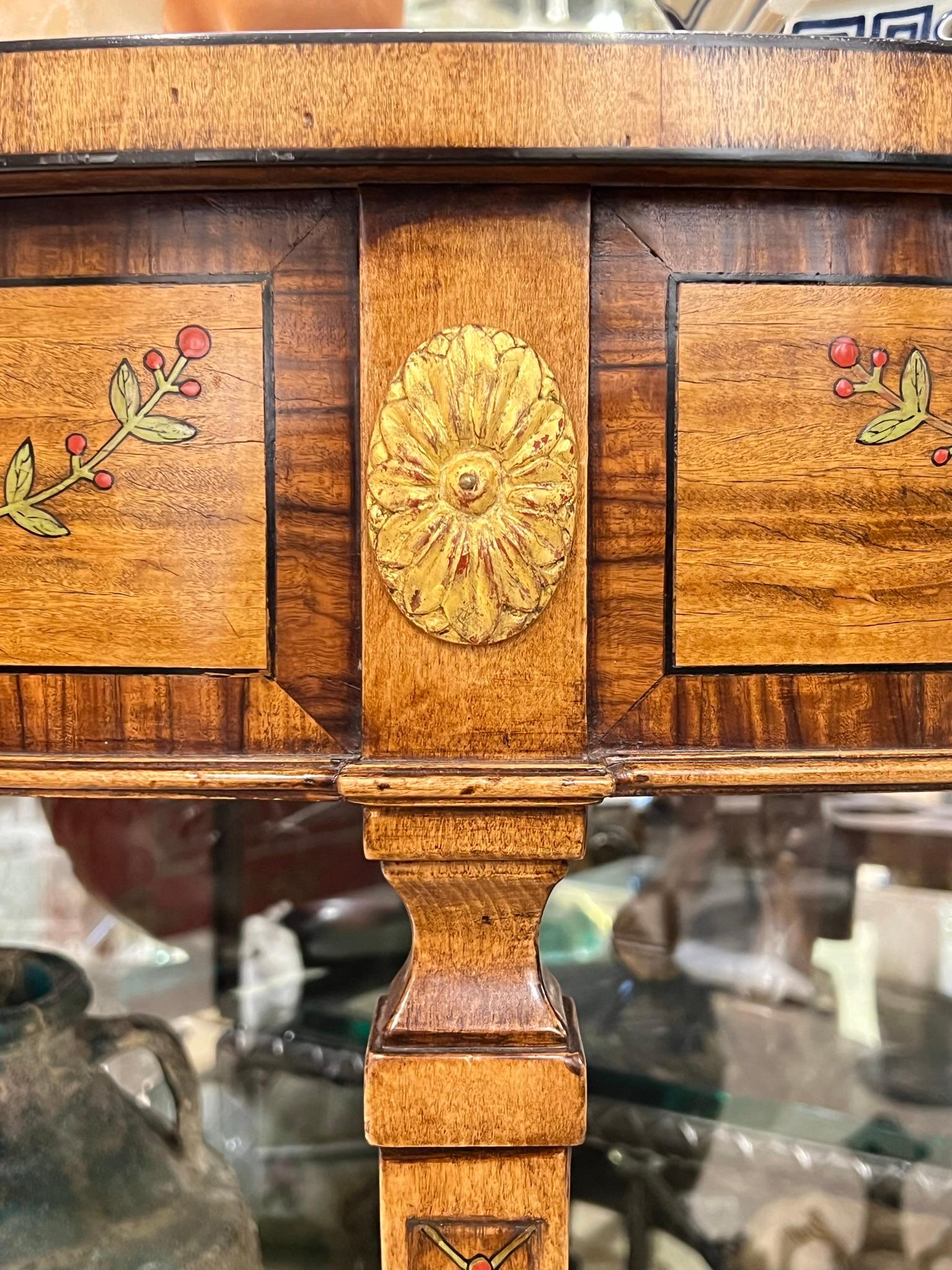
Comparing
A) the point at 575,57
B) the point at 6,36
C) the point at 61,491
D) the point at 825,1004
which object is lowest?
the point at 825,1004

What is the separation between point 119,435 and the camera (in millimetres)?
352

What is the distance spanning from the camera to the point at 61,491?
0.36 meters

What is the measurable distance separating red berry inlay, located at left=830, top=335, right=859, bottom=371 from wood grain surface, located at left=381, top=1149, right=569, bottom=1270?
0.94ft

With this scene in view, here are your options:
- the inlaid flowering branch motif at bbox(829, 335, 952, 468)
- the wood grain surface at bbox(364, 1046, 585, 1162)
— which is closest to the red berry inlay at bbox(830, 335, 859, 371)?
the inlaid flowering branch motif at bbox(829, 335, 952, 468)

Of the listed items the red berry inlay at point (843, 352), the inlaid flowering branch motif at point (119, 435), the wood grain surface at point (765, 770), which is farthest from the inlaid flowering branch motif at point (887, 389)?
the inlaid flowering branch motif at point (119, 435)

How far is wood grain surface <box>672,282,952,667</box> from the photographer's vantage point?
0.35m

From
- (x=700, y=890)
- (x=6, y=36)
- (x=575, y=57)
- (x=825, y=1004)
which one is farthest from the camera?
(x=700, y=890)

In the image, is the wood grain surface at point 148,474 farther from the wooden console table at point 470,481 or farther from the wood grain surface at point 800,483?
the wood grain surface at point 800,483

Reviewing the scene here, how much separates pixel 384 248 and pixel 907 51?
0.18 meters

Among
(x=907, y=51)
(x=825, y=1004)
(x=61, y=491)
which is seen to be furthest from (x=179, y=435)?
(x=825, y=1004)

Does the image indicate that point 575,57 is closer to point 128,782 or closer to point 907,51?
point 907,51

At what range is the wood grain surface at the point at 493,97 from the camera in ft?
1.05

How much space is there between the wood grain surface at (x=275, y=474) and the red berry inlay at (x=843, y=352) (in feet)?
0.52

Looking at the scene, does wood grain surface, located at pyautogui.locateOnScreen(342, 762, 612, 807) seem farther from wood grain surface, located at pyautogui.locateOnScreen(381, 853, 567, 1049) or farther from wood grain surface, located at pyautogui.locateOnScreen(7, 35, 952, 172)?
wood grain surface, located at pyautogui.locateOnScreen(7, 35, 952, 172)
